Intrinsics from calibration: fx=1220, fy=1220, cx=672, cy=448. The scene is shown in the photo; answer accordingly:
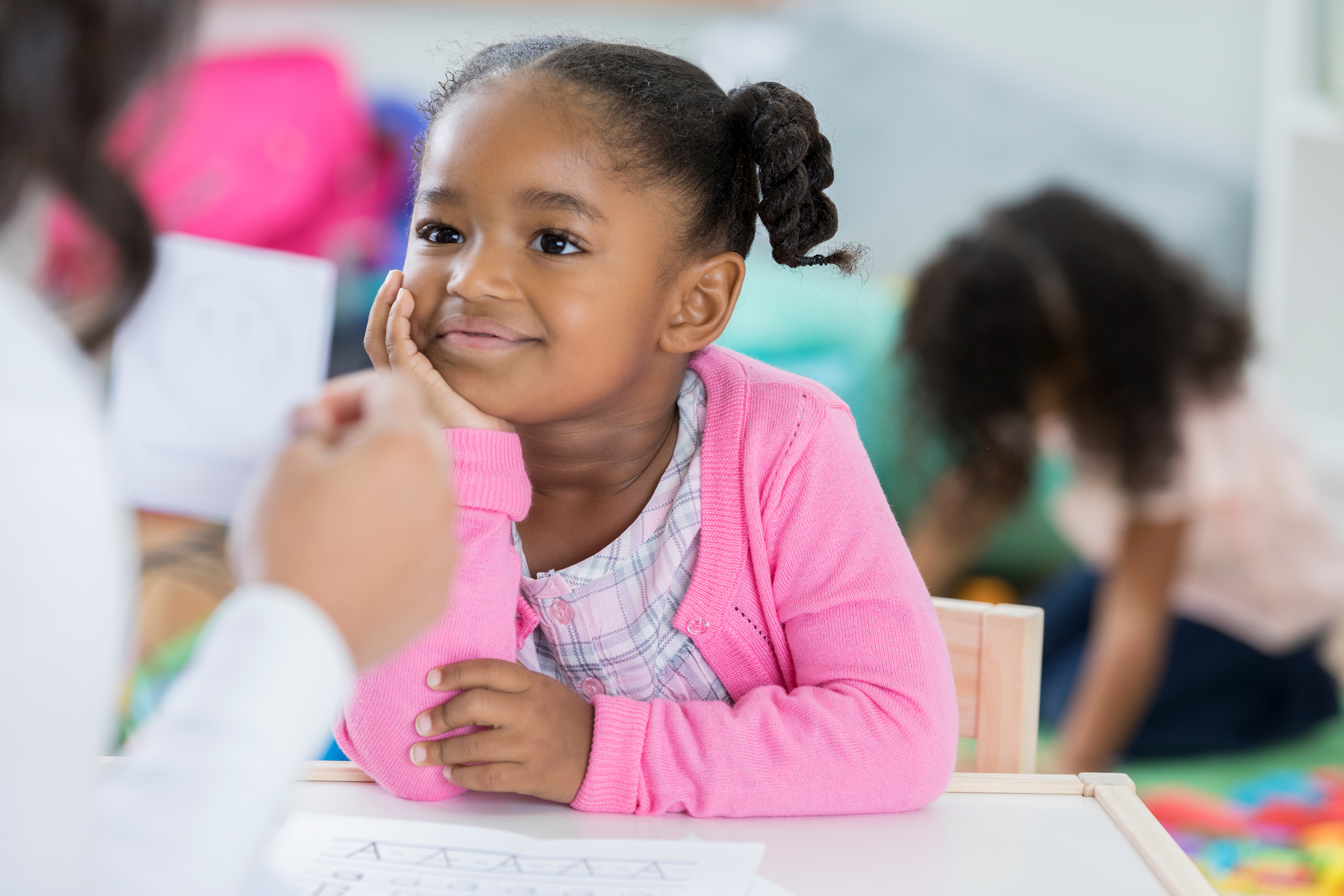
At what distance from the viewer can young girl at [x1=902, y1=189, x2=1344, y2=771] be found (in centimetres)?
176

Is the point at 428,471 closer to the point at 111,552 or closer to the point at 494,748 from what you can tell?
the point at 111,552

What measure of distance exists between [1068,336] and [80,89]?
1745mm

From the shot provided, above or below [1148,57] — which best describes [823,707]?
below

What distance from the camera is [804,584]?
2.21 ft

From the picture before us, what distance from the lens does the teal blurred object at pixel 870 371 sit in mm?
2008

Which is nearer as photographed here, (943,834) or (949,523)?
(943,834)

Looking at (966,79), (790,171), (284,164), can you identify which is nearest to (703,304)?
(790,171)

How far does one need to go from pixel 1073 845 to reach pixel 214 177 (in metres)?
1.77

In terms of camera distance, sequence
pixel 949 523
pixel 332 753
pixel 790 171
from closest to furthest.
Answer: pixel 790 171 → pixel 332 753 → pixel 949 523

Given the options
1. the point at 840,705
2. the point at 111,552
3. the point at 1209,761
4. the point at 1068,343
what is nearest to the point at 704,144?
the point at 840,705

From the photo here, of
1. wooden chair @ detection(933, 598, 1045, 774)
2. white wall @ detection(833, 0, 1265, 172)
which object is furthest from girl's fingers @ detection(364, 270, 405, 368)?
white wall @ detection(833, 0, 1265, 172)

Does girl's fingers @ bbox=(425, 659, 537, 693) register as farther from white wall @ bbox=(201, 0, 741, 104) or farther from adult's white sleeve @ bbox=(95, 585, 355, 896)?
white wall @ bbox=(201, 0, 741, 104)

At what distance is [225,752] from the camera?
1.08ft

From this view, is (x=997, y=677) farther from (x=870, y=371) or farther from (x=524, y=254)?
(x=870, y=371)
